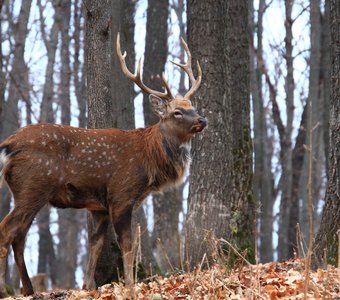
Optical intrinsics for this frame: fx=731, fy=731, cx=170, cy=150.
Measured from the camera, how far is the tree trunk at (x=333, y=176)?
29.6ft

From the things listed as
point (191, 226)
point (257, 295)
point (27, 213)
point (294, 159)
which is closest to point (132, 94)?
point (191, 226)

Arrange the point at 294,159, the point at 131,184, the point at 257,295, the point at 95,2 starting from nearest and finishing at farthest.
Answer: the point at 257,295 → the point at 131,184 → the point at 95,2 → the point at 294,159

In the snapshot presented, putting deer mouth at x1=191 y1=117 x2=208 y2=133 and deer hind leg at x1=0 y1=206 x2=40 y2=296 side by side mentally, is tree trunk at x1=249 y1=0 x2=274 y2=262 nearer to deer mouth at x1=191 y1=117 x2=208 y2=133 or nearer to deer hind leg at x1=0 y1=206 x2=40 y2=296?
deer mouth at x1=191 y1=117 x2=208 y2=133

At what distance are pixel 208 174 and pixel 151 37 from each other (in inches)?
386

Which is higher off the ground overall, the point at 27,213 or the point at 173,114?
the point at 173,114

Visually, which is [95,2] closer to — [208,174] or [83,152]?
[83,152]

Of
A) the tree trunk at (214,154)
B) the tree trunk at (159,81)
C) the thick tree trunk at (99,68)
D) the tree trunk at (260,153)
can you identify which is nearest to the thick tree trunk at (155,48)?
the tree trunk at (159,81)

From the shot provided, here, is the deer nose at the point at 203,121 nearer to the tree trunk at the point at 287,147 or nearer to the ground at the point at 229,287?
the ground at the point at 229,287

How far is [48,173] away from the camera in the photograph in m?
9.21

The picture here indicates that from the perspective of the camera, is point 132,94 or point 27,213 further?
point 132,94

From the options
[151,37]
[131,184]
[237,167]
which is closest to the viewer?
[131,184]

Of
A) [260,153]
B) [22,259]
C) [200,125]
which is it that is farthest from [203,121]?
[260,153]

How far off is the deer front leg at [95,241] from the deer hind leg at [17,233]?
1.01 meters

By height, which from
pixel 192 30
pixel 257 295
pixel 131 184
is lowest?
pixel 257 295
